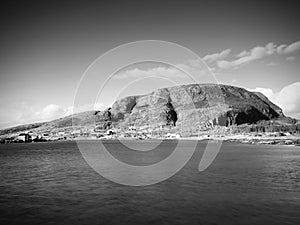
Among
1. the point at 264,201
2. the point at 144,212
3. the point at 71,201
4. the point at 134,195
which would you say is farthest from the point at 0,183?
the point at 264,201

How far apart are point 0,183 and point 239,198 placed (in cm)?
3427

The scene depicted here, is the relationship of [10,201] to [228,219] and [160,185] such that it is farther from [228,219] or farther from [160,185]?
[228,219]

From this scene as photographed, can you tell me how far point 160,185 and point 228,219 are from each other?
1507 centimetres

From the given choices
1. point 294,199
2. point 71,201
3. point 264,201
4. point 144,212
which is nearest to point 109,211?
point 144,212

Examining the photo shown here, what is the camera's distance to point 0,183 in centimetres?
3897

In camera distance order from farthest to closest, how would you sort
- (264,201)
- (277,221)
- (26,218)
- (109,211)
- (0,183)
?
1. (0,183)
2. (264,201)
3. (109,211)
4. (26,218)
5. (277,221)

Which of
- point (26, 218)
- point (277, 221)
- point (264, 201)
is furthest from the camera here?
point (264, 201)

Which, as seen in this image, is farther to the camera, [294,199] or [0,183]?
[0,183]

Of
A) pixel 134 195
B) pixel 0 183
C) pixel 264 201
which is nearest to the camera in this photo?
Result: pixel 264 201

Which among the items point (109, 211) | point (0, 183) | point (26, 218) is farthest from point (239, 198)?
point (0, 183)

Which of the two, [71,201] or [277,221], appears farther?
[71,201]

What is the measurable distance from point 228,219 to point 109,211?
419 inches

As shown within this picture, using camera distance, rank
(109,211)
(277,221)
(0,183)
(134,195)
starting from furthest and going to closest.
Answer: (0,183) < (134,195) < (109,211) < (277,221)

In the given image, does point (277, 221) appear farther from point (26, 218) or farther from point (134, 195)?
point (26, 218)
